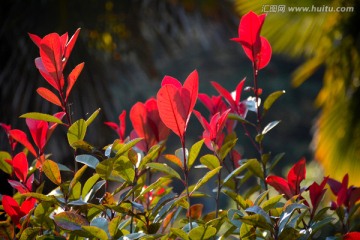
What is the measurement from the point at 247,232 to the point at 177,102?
17 cm

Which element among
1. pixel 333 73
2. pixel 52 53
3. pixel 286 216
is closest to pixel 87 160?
pixel 52 53

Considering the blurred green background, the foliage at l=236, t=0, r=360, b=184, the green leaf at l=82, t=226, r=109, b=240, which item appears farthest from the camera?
the foliage at l=236, t=0, r=360, b=184

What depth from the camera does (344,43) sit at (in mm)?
4070

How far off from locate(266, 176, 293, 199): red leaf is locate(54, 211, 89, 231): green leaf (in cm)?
25

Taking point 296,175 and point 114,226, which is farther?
point 296,175

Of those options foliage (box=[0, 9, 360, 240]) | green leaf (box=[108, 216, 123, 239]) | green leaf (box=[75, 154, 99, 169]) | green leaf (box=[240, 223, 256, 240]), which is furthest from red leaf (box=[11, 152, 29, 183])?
green leaf (box=[240, 223, 256, 240])

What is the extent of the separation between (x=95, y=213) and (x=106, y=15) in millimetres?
3602

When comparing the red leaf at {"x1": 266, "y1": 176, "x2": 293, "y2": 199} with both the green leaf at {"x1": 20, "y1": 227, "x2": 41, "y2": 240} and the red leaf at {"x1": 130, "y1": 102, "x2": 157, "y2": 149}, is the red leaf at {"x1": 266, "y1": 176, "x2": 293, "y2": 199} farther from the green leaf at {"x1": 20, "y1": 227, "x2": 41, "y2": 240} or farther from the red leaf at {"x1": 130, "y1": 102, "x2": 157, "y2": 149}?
the green leaf at {"x1": 20, "y1": 227, "x2": 41, "y2": 240}

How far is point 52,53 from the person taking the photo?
0.78m

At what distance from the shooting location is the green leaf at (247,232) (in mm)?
723

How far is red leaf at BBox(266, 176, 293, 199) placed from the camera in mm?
821

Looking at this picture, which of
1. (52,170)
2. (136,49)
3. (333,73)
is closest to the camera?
(52,170)

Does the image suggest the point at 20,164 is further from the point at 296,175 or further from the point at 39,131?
the point at 296,175

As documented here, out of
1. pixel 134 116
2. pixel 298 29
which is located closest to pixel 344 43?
pixel 298 29
